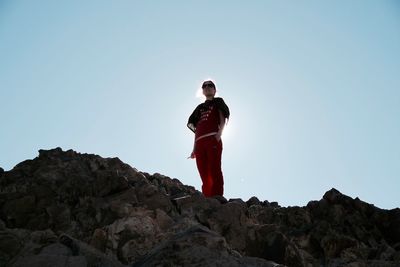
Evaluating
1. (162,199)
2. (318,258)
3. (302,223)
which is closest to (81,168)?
(162,199)

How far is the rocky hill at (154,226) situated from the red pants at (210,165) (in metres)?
1.12

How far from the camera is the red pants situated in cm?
1051

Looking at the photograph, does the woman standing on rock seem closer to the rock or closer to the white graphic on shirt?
the white graphic on shirt

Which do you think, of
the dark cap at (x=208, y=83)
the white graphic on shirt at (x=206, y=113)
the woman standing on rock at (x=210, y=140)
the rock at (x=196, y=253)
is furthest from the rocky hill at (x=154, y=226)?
the dark cap at (x=208, y=83)

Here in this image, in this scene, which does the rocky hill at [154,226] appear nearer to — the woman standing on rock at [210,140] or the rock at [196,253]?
the rock at [196,253]

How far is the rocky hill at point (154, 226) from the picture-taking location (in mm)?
4789

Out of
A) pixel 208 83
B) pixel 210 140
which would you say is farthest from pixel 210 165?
pixel 208 83

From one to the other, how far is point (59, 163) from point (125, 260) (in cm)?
541

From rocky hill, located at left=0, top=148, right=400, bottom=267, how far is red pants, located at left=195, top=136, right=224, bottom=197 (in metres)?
1.12

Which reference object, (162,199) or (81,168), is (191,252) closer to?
(162,199)

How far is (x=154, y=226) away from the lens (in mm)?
7250

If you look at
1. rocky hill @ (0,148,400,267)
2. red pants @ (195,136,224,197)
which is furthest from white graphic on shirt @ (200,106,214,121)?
rocky hill @ (0,148,400,267)

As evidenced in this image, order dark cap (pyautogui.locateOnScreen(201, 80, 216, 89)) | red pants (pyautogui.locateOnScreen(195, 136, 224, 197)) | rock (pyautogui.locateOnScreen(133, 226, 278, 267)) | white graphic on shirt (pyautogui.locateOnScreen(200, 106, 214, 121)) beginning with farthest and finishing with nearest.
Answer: dark cap (pyautogui.locateOnScreen(201, 80, 216, 89))
white graphic on shirt (pyautogui.locateOnScreen(200, 106, 214, 121))
red pants (pyautogui.locateOnScreen(195, 136, 224, 197))
rock (pyautogui.locateOnScreen(133, 226, 278, 267))

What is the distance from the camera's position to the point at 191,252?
176 inches
